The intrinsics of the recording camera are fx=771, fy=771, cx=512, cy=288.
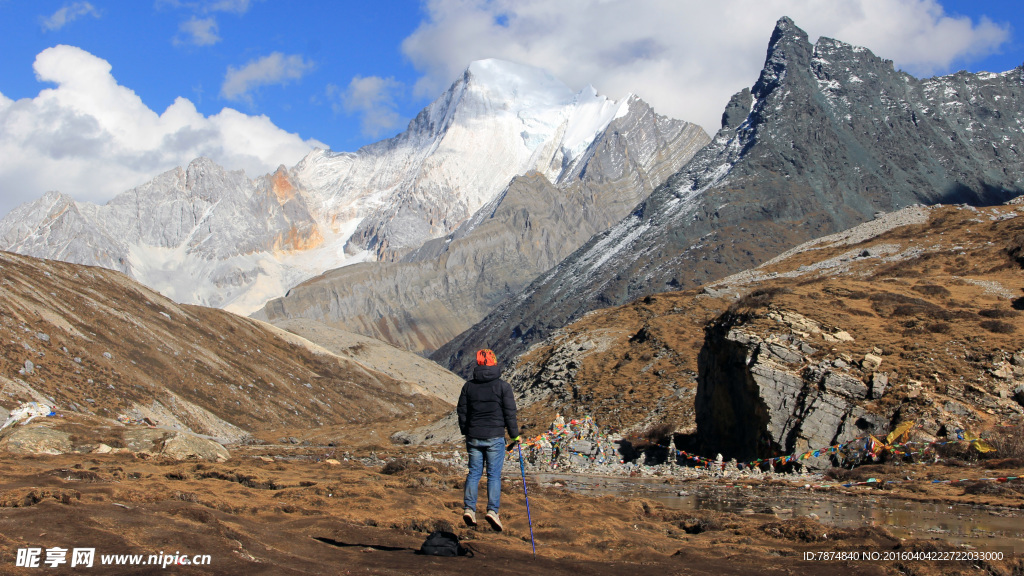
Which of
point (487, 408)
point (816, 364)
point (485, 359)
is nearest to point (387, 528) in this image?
point (487, 408)

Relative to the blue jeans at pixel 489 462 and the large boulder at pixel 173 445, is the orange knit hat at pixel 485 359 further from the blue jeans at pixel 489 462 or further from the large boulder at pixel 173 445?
the large boulder at pixel 173 445

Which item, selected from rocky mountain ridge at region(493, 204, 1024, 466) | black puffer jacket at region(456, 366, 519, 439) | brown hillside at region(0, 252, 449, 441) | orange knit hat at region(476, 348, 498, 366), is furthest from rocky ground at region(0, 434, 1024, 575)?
brown hillside at region(0, 252, 449, 441)

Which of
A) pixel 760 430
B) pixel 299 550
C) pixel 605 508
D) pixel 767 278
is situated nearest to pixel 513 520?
pixel 605 508

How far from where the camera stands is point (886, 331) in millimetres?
30875

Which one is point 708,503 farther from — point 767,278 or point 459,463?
point 767,278

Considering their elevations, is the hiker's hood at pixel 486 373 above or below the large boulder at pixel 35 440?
above

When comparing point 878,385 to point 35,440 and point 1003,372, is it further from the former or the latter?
point 35,440

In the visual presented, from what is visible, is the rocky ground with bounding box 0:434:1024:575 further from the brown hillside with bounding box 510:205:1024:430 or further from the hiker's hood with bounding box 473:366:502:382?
the brown hillside with bounding box 510:205:1024:430

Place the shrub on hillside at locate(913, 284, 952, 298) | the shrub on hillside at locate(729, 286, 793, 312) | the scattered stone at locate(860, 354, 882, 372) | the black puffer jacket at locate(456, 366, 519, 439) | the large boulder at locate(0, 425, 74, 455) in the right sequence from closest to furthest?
the black puffer jacket at locate(456, 366, 519, 439) → the large boulder at locate(0, 425, 74, 455) → the scattered stone at locate(860, 354, 882, 372) → the shrub on hillside at locate(729, 286, 793, 312) → the shrub on hillside at locate(913, 284, 952, 298)

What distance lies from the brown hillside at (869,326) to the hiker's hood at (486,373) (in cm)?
1868

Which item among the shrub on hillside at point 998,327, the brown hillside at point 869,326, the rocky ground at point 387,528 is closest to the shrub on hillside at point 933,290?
the brown hillside at point 869,326

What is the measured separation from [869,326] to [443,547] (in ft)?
84.1

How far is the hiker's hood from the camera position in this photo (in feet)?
41.2

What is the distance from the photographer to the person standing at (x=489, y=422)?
1252 centimetres
